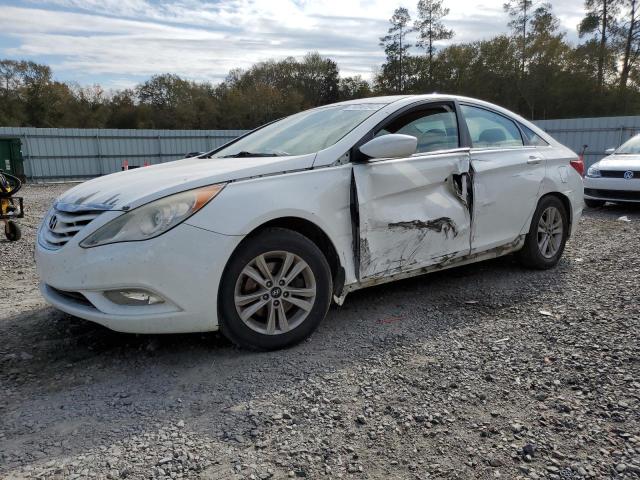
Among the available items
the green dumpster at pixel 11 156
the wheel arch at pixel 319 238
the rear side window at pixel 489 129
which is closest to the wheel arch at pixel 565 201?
the rear side window at pixel 489 129

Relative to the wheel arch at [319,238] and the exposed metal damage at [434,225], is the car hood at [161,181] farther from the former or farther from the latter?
the exposed metal damage at [434,225]

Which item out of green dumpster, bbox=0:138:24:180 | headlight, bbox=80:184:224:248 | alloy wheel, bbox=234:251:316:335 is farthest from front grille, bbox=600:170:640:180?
green dumpster, bbox=0:138:24:180

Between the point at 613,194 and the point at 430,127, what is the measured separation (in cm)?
687

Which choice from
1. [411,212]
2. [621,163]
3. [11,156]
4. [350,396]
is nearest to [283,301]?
[350,396]

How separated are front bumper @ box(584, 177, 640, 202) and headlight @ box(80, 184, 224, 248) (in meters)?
8.65

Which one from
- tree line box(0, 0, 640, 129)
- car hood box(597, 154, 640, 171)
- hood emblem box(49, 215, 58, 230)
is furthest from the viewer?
tree line box(0, 0, 640, 129)

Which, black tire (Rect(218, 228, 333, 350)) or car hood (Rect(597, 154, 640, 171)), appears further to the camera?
car hood (Rect(597, 154, 640, 171))

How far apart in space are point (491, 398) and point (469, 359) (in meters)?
0.45

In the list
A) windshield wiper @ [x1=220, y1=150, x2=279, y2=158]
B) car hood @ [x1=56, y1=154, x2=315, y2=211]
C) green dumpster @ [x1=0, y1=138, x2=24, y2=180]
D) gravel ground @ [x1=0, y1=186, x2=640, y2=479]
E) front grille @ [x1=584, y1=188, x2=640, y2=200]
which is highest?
green dumpster @ [x1=0, y1=138, x2=24, y2=180]

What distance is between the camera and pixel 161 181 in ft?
9.95

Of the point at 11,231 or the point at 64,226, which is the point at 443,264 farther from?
the point at 11,231

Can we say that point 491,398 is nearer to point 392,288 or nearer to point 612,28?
point 392,288

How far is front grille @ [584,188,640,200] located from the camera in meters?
8.87

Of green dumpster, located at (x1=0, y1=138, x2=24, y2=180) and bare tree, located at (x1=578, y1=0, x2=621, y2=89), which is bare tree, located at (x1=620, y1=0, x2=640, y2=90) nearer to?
bare tree, located at (x1=578, y1=0, x2=621, y2=89)
